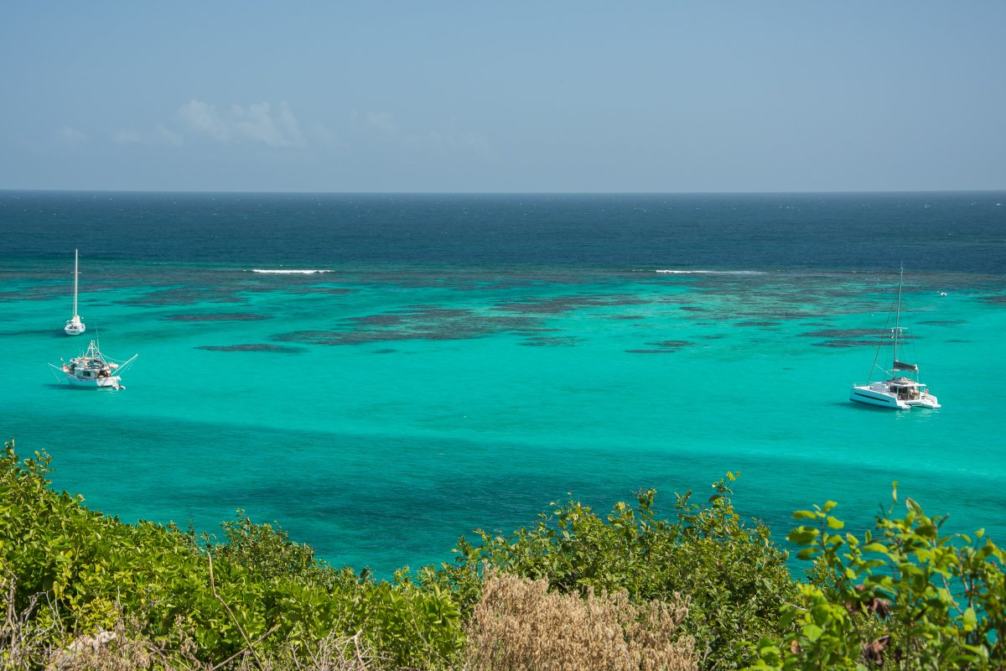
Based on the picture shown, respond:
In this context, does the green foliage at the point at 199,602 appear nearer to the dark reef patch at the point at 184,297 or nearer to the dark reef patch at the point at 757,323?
the dark reef patch at the point at 757,323

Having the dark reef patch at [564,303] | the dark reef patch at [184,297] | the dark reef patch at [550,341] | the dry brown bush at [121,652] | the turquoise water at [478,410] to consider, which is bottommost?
A: the turquoise water at [478,410]

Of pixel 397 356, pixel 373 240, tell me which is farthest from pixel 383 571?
pixel 373 240

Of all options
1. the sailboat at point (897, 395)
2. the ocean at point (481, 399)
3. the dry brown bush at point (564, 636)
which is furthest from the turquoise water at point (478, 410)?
the dry brown bush at point (564, 636)

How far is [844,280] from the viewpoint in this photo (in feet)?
362

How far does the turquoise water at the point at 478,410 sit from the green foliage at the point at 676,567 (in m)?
14.1

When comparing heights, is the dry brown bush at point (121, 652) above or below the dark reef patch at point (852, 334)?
above

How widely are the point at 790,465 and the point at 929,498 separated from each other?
5.48 meters

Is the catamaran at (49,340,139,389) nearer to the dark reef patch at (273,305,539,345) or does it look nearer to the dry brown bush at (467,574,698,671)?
the dark reef patch at (273,305,539,345)

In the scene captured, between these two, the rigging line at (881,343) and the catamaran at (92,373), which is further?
the rigging line at (881,343)

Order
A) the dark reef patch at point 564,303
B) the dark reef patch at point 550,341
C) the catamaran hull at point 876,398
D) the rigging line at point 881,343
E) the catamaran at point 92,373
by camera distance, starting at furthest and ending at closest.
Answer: the dark reef patch at point 564,303, the dark reef patch at point 550,341, the rigging line at point 881,343, the catamaran at point 92,373, the catamaran hull at point 876,398

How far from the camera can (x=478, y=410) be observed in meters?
52.2

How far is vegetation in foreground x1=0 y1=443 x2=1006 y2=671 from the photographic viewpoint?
7719 millimetres

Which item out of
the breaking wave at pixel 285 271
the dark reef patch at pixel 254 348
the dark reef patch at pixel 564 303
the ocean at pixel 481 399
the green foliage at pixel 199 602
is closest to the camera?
the green foliage at pixel 199 602

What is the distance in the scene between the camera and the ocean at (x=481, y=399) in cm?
3894
